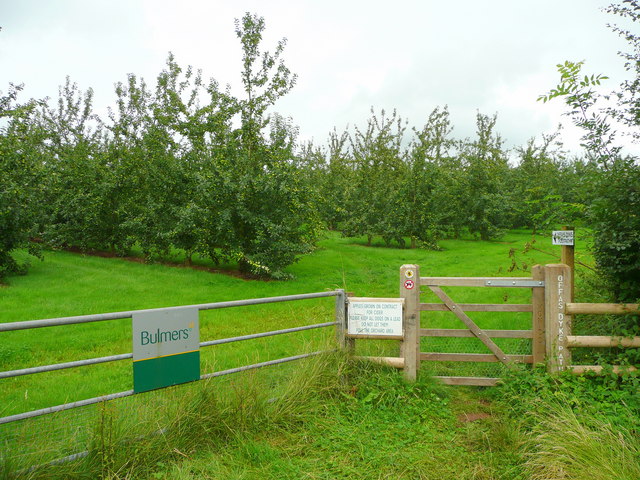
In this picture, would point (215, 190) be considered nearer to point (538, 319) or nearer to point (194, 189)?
point (194, 189)

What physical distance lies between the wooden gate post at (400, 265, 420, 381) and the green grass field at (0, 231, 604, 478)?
0.96 feet

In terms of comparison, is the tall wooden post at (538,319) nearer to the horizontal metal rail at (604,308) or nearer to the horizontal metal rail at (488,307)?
the horizontal metal rail at (488,307)

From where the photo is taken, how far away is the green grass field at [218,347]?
380 centimetres

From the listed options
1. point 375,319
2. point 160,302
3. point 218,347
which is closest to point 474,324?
point 375,319

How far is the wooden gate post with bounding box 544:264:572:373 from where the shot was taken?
5.43m

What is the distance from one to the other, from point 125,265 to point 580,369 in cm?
1515

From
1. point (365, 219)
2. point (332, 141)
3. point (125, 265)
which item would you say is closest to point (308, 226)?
point (125, 265)

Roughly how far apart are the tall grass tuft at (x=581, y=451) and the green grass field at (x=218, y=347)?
279mm

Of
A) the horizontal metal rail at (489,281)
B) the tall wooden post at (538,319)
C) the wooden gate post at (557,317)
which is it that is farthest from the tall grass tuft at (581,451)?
the horizontal metal rail at (489,281)

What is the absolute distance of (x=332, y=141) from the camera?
42250mm

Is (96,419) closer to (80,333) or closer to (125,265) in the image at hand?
(80,333)

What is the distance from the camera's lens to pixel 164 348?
13.3ft

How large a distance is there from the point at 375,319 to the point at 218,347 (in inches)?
115

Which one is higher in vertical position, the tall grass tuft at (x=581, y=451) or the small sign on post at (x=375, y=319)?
the small sign on post at (x=375, y=319)
